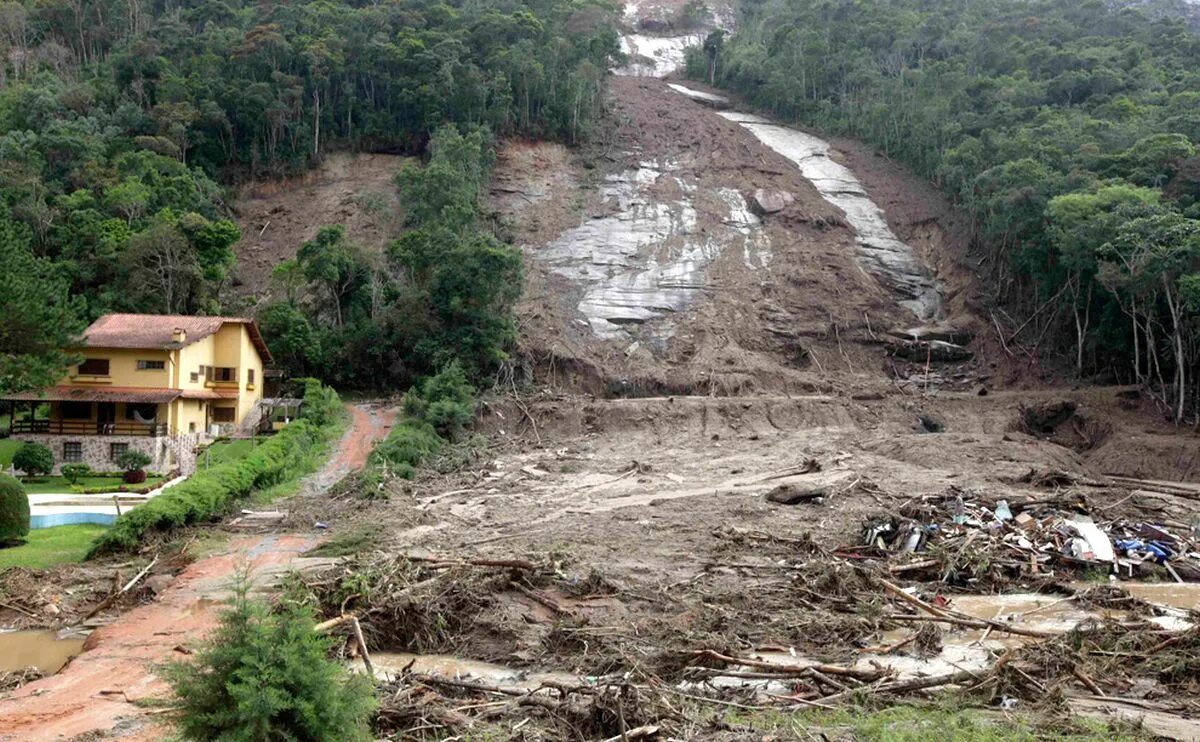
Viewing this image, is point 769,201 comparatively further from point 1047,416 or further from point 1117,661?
point 1117,661

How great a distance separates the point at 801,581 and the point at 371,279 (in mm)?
35267

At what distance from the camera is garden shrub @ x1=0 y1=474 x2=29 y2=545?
69.2 feet

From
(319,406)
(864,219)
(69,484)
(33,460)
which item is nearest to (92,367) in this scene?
(33,460)

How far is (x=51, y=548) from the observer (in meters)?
21.1

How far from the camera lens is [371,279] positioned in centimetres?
4812

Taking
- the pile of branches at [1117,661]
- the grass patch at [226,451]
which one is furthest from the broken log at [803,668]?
the grass patch at [226,451]

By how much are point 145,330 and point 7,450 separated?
229 inches

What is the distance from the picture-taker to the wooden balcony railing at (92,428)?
31250mm

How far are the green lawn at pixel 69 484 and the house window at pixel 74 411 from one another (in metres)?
2.95

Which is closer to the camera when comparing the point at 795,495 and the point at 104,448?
the point at 795,495

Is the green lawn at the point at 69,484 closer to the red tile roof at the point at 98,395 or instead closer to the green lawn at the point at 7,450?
the green lawn at the point at 7,450

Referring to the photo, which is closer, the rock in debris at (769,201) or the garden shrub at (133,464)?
the garden shrub at (133,464)

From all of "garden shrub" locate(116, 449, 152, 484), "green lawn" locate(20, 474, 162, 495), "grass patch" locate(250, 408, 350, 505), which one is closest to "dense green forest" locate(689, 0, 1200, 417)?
"grass patch" locate(250, 408, 350, 505)

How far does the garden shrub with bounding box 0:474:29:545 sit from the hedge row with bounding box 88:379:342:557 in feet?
7.59
